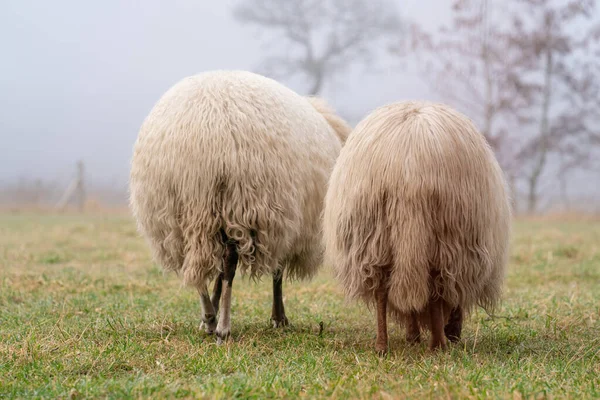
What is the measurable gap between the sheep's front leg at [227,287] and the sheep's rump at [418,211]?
2.29 feet

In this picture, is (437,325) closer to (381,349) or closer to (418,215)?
(381,349)

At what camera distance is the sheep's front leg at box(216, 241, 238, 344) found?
175 inches

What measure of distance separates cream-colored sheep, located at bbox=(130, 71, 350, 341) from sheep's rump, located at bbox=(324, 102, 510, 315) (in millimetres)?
510

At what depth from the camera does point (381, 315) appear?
4066 mm

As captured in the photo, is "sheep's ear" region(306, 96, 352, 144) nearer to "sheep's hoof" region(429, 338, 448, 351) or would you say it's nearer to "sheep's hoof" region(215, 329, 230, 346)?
"sheep's hoof" region(215, 329, 230, 346)

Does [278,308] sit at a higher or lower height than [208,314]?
lower

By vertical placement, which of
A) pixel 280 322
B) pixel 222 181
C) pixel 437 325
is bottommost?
pixel 280 322

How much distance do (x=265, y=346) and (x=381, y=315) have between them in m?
0.76

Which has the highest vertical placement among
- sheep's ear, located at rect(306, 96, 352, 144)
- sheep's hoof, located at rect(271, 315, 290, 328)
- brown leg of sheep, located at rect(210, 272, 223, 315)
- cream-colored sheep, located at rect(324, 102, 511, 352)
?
sheep's ear, located at rect(306, 96, 352, 144)

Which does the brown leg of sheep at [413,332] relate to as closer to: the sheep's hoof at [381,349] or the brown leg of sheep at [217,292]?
the sheep's hoof at [381,349]

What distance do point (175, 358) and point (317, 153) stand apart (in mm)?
1782

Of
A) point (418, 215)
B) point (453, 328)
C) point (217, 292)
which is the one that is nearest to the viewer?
point (418, 215)

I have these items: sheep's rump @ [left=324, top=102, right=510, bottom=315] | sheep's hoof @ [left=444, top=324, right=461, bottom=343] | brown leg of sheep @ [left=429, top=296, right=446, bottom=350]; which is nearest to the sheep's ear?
sheep's rump @ [left=324, top=102, right=510, bottom=315]

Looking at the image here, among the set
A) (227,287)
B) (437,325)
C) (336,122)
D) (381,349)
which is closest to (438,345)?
(437,325)
